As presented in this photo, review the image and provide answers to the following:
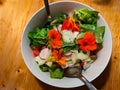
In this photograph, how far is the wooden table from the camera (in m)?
0.86

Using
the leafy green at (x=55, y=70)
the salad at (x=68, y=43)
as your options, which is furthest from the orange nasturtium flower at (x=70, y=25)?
the leafy green at (x=55, y=70)

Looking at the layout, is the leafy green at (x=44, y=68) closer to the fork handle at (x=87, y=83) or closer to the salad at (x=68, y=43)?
the salad at (x=68, y=43)

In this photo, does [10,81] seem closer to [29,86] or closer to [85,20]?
[29,86]

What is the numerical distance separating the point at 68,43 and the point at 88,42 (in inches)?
2.6

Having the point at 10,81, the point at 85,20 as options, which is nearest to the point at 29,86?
the point at 10,81

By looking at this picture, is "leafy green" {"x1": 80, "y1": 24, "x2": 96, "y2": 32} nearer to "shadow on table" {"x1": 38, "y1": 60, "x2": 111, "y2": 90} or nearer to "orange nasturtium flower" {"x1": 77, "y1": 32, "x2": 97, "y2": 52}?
"orange nasturtium flower" {"x1": 77, "y1": 32, "x2": 97, "y2": 52}

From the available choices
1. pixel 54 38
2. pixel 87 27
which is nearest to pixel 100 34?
pixel 87 27

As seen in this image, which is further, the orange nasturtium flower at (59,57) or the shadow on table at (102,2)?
the shadow on table at (102,2)

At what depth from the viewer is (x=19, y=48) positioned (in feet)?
2.97

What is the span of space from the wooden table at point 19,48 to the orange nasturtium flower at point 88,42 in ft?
0.37

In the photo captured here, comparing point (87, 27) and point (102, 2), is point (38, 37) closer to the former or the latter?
point (87, 27)

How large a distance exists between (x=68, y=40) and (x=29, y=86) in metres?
0.21

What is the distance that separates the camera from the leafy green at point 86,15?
0.84 metres

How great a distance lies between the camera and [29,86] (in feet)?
2.81
